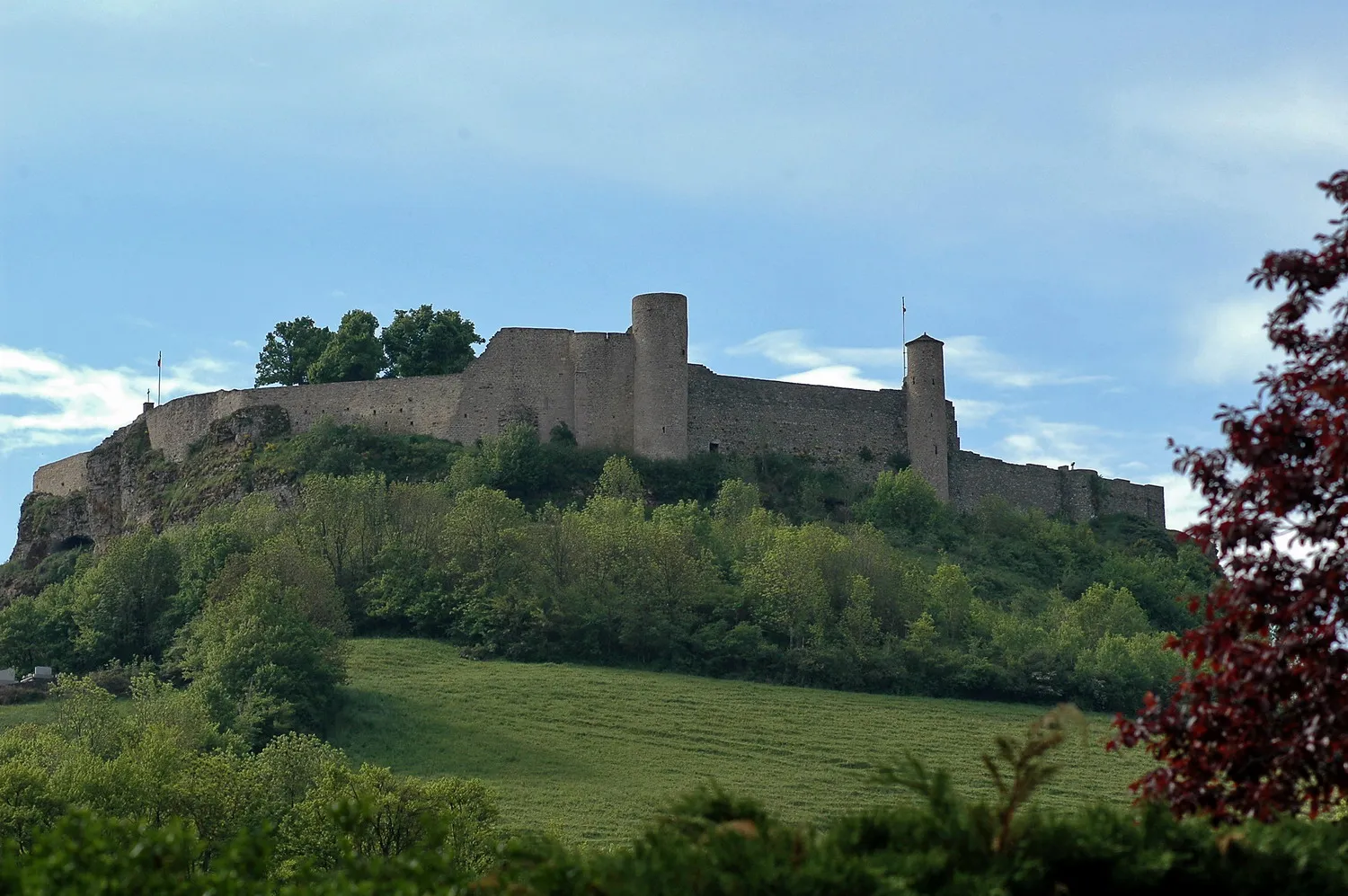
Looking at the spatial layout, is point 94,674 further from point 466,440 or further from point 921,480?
point 921,480

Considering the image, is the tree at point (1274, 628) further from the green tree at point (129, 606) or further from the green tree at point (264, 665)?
the green tree at point (129, 606)

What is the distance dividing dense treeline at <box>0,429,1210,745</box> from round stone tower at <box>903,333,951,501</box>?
439cm

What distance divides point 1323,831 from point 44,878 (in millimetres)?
6059

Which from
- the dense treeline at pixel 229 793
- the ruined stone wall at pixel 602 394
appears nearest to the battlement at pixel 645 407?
the ruined stone wall at pixel 602 394

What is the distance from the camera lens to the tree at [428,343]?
6650 cm

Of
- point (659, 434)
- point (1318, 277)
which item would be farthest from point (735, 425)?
point (1318, 277)

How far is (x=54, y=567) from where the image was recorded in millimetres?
64000

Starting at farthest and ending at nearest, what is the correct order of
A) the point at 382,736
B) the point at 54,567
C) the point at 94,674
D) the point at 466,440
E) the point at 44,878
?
the point at 54,567 < the point at 466,440 < the point at 94,674 < the point at 382,736 < the point at 44,878

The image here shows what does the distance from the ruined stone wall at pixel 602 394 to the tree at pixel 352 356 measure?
395 inches

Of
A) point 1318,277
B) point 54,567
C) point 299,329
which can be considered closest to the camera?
point 1318,277

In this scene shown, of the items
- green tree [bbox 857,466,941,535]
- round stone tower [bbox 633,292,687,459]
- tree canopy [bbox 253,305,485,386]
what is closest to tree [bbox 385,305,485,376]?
tree canopy [bbox 253,305,485,386]

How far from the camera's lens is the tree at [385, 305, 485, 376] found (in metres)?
66.5

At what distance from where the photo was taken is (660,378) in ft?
195

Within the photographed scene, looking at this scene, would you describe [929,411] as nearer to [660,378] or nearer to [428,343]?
[660,378]
